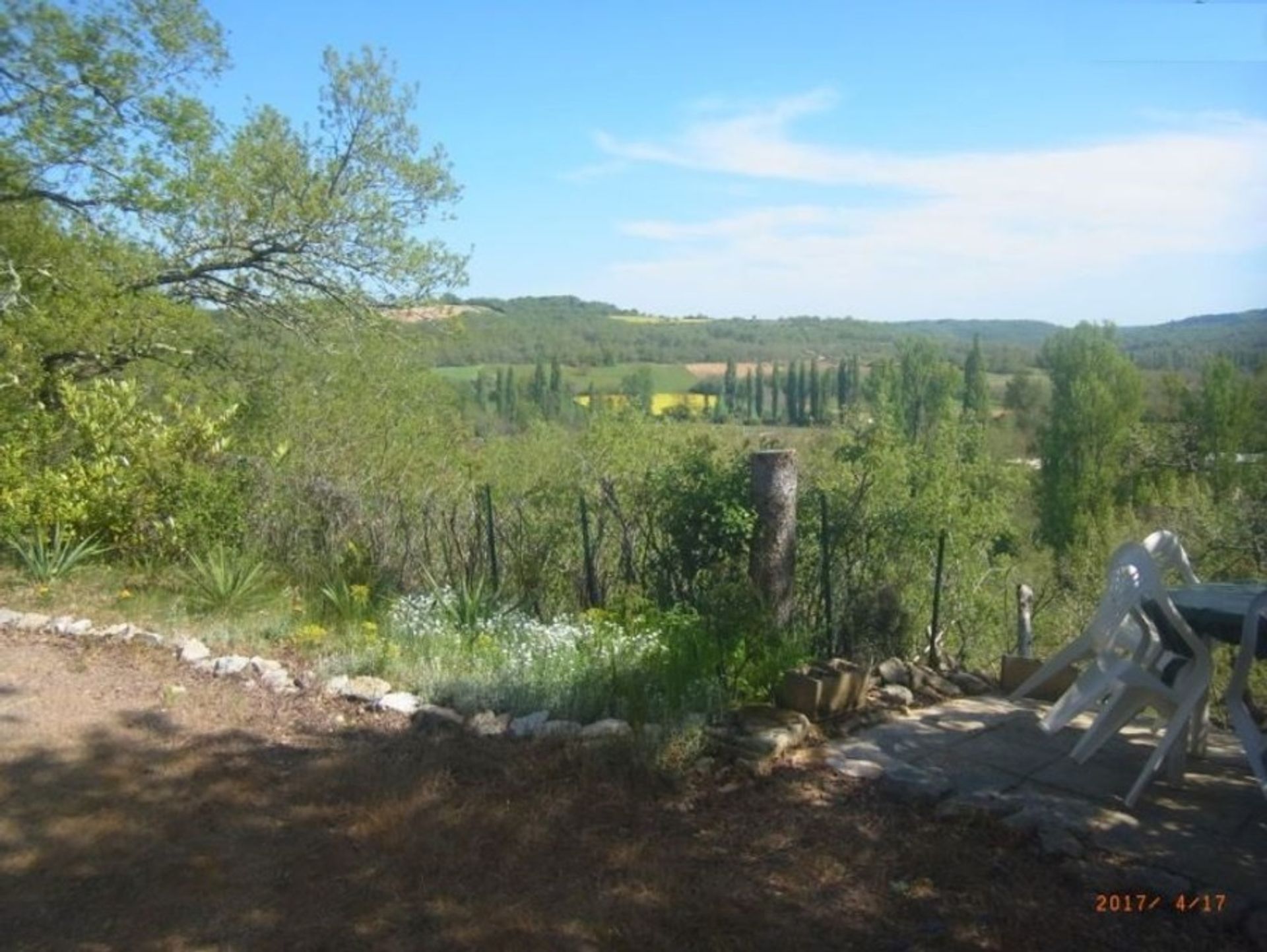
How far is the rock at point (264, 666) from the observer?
221 inches

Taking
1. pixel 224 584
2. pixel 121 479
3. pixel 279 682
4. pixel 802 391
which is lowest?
pixel 279 682

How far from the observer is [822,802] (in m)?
3.83

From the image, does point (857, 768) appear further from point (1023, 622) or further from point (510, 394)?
point (510, 394)

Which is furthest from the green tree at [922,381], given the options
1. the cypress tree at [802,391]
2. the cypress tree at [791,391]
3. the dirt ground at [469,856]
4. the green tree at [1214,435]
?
the dirt ground at [469,856]

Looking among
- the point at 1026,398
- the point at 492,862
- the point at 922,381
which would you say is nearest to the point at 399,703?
the point at 492,862

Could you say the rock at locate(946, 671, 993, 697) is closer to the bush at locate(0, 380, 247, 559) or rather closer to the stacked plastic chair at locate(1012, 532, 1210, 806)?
the stacked plastic chair at locate(1012, 532, 1210, 806)

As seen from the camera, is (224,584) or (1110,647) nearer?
(1110,647)

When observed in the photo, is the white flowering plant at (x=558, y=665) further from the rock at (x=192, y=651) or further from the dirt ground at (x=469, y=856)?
the rock at (x=192, y=651)

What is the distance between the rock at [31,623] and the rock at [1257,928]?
22.6ft

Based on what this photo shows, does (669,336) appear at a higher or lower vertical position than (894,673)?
higher

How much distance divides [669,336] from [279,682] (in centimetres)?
5185

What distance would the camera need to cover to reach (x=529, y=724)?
4652mm

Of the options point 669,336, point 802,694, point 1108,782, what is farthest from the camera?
point 669,336

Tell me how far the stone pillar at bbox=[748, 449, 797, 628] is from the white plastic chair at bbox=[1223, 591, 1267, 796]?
241 cm
